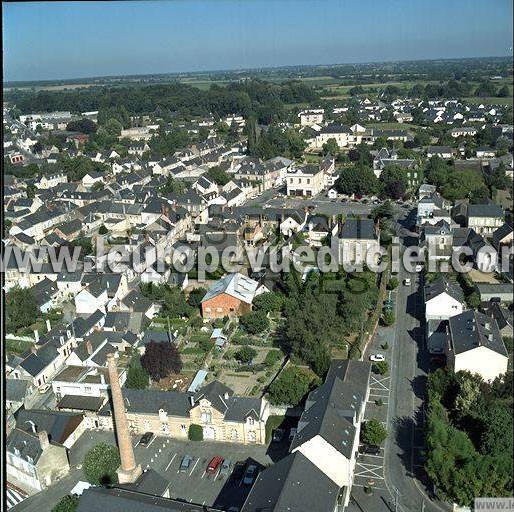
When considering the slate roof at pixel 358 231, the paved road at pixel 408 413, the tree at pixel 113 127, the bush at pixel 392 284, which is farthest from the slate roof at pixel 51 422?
the tree at pixel 113 127

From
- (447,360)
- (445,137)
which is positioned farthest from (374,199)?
(447,360)

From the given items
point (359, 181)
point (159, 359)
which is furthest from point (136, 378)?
point (359, 181)

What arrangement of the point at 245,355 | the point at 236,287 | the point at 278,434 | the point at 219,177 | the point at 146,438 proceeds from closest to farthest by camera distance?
the point at 278,434 → the point at 146,438 → the point at 245,355 → the point at 236,287 → the point at 219,177

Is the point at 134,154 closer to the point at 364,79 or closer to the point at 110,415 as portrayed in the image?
the point at 110,415

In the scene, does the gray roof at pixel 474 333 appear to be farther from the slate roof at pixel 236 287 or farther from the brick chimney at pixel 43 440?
the brick chimney at pixel 43 440

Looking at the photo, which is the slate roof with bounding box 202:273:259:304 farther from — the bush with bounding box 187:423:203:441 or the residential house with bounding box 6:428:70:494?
the residential house with bounding box 6:428:70:494

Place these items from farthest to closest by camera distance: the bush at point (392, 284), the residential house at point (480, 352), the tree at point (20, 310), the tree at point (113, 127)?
the tree at point (113, 127) < the bush at point (392, 284) < the tree at point (20, 310) < the residential house at point (480, 352)

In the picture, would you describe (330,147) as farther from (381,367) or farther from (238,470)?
(238,470)
